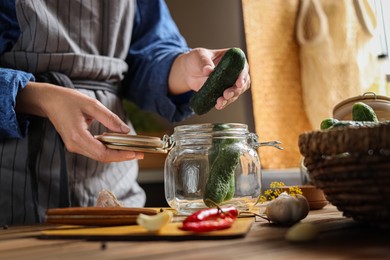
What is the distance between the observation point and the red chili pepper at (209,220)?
2.32 feet

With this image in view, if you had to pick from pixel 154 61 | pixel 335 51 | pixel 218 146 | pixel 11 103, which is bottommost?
pixel 218 146

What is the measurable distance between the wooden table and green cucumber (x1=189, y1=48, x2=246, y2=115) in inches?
14.1

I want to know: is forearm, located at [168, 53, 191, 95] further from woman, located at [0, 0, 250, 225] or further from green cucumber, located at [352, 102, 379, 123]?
green cucumber, located at [352, 102, 379, 123]

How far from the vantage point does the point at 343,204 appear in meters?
0.73

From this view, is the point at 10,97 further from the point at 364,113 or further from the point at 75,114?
the point at 364,113

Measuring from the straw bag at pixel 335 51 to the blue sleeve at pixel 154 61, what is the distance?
788mm

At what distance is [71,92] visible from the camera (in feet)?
3.53

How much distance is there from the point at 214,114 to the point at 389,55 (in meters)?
0.84

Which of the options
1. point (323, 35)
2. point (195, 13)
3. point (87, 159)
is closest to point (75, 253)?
point (87, 159)

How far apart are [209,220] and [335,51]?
1.57 meters

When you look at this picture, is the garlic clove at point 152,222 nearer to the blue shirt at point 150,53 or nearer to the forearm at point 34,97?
the forearm at point 34,97

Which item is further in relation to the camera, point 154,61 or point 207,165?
point 154,61

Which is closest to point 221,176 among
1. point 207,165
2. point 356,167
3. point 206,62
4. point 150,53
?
point 207,165

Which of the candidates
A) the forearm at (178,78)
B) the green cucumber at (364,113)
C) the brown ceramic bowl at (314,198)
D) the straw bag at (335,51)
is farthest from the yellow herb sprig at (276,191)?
the straw bag at (335,51)
